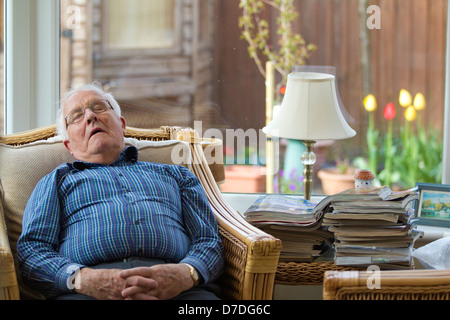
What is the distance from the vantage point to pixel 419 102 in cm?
286

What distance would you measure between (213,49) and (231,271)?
1.31 metres

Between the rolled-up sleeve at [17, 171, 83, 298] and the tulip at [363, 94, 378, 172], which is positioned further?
the tulip at [363, 94, 378, 172]

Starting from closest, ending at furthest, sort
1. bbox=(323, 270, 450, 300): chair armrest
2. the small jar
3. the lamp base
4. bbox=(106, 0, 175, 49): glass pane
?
bbox=(323, 270, 450, 300): chair armrest, the small jar, the lamp base, bbox=(106, 0, 175, 49): glass pane

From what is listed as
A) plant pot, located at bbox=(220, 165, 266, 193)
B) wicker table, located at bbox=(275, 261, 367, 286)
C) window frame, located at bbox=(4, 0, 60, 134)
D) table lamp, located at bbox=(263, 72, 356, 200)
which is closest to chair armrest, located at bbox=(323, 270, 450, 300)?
wicker table, located at bbox=(275, 261, 367, 286)

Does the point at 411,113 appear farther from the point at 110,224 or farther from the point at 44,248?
the point at 44,248

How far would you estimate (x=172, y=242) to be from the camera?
76.7 inches

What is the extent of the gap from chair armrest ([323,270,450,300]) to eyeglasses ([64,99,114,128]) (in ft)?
3.44

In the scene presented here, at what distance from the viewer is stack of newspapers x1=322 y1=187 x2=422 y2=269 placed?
6.89ft

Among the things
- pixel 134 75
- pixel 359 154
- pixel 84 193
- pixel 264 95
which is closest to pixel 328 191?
pixel 359 154

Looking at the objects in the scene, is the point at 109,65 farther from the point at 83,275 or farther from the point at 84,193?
the point at 83,275

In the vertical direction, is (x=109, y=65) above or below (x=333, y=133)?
above

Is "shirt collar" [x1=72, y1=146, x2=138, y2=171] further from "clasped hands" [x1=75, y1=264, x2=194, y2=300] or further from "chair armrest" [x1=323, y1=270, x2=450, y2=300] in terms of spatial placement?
"chair armrest" [x1=323, y1=270, x2=450, y2=300]

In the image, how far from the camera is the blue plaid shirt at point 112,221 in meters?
1.86

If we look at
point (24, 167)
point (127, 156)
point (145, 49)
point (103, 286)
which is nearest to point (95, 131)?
point (127, 156)
